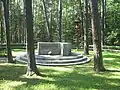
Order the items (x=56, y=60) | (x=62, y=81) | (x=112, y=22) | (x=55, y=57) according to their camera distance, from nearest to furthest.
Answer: (x=62, y=81)
(x=56, y=60)
(x=55, y=57)
(x=112, y=22)

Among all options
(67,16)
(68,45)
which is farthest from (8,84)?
(67,16)

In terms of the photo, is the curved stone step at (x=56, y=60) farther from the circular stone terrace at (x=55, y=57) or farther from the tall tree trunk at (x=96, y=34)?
the tall tree trunk at (x=96, y=34)

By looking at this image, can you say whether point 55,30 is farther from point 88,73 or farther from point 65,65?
point 88,73

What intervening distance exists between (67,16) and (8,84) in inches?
1259

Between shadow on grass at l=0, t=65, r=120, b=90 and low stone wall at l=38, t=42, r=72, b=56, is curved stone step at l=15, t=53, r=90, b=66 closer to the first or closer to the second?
low stone wall at l=38, t=42, r=72, b=56

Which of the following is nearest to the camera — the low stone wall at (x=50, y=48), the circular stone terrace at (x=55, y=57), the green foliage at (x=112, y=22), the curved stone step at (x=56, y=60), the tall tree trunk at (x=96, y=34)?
the tall tree trunk at (x=96, y=34)

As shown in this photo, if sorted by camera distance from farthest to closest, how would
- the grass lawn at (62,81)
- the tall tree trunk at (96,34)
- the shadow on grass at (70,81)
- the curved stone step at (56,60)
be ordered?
the curved stone step at (56,60) → the tall tree trunk at (96,34) → the shadow on grass at (70,81) → the grass lawn at (62,81)

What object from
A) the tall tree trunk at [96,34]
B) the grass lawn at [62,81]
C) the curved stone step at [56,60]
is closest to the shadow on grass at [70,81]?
the grass lawn at [62,81]

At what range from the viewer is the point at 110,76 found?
13.2m

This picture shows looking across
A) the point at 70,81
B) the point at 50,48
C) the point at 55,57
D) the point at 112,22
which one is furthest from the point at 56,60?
the point at 112,22

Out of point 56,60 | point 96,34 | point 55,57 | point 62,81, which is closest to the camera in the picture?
point 62,81

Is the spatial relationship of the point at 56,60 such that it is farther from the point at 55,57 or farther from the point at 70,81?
the point at 70,81

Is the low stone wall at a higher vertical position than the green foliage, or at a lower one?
lower

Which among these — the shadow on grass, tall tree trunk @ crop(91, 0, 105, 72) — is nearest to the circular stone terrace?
tall tree trunk @ crop(91, 0, 105, 72)
